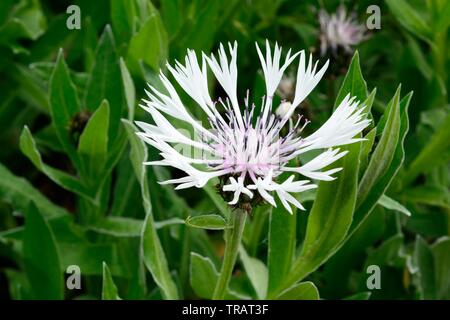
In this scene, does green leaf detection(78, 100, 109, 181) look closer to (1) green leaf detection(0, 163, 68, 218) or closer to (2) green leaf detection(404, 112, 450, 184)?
(1) green leaf detection(0, 163, 68, 218)

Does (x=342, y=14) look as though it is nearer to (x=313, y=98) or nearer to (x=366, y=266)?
(x=313, y=98)

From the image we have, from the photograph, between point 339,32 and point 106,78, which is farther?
point 339,32

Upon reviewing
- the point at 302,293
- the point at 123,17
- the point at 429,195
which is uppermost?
the point at 123,17

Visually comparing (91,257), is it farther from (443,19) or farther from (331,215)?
(443,19)

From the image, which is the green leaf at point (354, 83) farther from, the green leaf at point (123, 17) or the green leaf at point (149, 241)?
the green leaf at point (123, 17)

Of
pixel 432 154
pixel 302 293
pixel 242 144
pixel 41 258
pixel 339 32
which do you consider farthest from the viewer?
pixel 339 32

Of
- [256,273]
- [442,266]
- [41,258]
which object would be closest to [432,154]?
[442,266]
